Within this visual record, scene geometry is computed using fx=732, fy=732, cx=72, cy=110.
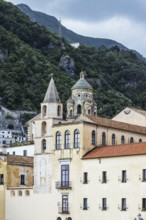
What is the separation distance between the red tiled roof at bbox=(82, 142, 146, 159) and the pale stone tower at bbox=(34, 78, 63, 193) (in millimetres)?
6017

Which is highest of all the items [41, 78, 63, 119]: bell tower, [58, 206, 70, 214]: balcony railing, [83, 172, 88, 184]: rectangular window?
[41, 78, 63, 119]: bell tower

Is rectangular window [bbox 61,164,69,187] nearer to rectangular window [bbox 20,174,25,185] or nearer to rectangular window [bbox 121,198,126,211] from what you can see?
rectangular window [bbox 121,198,126,211]

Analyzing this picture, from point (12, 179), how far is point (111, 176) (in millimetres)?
16376

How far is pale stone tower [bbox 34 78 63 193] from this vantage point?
76.1m

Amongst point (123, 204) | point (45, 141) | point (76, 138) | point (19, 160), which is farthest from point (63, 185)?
point (19, 160)

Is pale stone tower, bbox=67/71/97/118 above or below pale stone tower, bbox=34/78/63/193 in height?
above

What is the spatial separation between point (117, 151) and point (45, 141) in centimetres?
1159

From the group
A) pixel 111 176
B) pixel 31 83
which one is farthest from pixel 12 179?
pixel 31 83

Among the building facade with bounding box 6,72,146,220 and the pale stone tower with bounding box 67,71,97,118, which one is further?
the pale stone tower with bounding box 67,71,97,118

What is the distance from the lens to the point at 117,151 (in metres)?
68.1

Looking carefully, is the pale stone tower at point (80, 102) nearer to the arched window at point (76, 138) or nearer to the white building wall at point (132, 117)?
the white building wall at point (132, 117)

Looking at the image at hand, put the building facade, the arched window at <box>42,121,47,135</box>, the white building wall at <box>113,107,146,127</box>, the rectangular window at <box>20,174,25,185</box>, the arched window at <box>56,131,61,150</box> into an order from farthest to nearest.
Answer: the white building wall at <box>113,107,146,127</box>, the rectangular window at <box>20,174,25,185</box>, the arched window at <box>42,121,47,135</box>, the arched window at <box>56,131,61,150</box>, the building facade

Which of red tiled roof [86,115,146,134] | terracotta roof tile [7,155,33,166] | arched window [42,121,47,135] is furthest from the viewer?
terracotta roof tile [7,155,33,166]

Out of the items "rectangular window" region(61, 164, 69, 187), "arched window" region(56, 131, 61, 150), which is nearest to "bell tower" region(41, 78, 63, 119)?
"arched window" region(56, 131, 61, 150)
